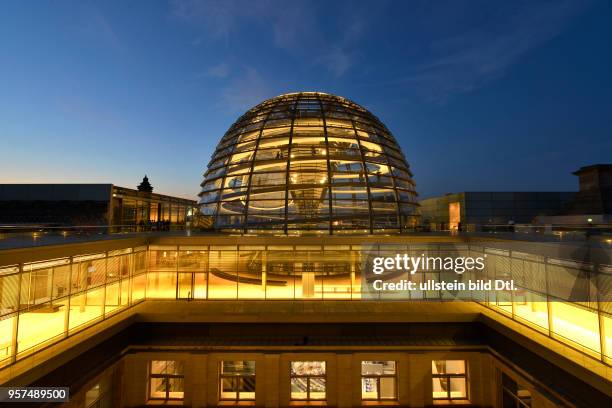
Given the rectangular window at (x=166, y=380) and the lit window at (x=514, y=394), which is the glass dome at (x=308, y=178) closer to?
the rectangular window at (x=166, y=380)

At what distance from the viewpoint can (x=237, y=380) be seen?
49.5 feet

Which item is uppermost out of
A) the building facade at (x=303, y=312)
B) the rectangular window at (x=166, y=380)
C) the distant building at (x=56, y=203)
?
the distant building at (x=56, y=203)

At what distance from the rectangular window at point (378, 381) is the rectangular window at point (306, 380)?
1.87m

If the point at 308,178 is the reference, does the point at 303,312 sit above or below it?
below

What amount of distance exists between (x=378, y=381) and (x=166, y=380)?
964cm

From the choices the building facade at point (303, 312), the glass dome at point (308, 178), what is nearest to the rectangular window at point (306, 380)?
the building facade at point (303, 312)

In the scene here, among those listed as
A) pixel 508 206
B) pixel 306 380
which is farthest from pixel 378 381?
pixel 508 206

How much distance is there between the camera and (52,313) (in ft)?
37.2

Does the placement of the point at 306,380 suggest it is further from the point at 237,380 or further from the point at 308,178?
the point at 308,178

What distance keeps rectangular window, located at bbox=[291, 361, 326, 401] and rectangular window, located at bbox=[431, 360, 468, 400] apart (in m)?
5.03

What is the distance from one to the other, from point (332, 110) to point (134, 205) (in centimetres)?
2681

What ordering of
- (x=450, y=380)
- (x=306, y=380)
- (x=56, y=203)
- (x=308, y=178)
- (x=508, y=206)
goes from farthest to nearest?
(x=508, y=206), (x=56, y=203), (x=308, y=178), (x=450, y=380), (x=306, y=380)

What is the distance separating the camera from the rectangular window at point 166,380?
1522 centimetres

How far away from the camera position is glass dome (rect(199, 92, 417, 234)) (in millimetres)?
→ 17969
